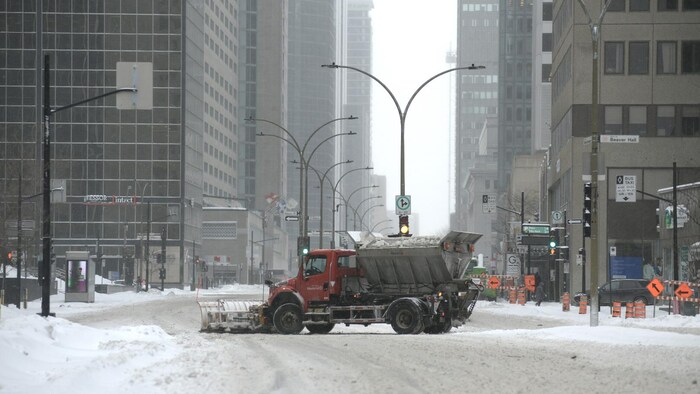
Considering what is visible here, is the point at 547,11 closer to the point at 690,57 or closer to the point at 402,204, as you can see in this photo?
the point at 690,57

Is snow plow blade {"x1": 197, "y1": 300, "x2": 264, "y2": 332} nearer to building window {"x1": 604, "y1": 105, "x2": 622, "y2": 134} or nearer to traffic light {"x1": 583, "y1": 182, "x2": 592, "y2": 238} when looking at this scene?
traffic light {"x1": 583, "y1": 182, "x2": 592, "y2": 238}

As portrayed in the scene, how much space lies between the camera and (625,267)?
64.7 metres

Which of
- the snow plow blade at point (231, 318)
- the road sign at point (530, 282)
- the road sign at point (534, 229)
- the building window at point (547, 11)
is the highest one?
the building window at point (547, 11)

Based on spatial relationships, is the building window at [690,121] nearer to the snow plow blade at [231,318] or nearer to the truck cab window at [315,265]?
the truck cab window at [315,265]

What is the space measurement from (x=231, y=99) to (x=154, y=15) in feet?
183

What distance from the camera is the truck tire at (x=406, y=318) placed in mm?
29406

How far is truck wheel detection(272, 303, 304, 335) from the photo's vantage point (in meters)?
30.8

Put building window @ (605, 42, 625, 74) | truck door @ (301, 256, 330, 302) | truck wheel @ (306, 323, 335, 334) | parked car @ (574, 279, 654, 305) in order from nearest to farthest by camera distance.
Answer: truck door @ (301, 256, 330, 302) < truck wheel @ (306, 323, 335, 334) < parked car @ (574, 279, 654, 305) < building window @ (605, 42, 625, 74)

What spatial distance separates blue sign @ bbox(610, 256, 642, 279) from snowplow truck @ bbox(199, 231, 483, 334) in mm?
34422

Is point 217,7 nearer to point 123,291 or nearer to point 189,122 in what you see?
point 189,122

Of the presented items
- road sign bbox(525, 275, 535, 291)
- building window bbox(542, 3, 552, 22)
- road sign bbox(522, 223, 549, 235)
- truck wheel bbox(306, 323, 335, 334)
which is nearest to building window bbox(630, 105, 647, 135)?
road sign bbox(522, 223, 549, 235)

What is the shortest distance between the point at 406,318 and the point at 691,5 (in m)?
40.6

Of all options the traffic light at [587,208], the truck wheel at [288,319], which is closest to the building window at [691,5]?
the traffic light at [587,208]

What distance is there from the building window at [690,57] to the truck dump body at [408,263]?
37786 millimetres
